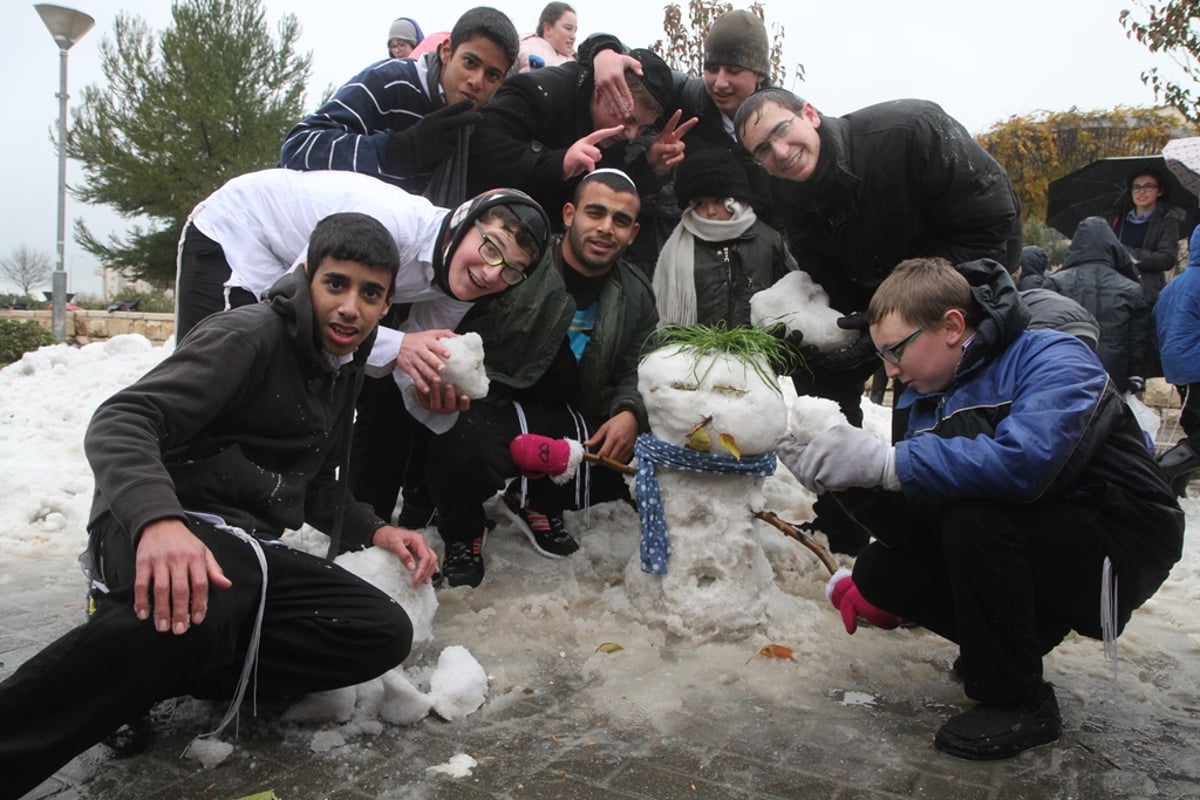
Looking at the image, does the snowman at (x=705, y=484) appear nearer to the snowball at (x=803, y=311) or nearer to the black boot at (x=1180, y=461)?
the snowball at (x=803, y=311)

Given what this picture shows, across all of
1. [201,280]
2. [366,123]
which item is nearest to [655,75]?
[366,123]

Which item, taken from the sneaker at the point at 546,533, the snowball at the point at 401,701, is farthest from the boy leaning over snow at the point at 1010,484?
the sneaker at the point at 546,533

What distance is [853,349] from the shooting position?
3.70 m

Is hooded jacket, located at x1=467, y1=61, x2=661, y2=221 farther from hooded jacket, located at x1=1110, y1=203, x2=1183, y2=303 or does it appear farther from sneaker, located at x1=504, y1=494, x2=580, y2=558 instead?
hooded jacket, located at x1=1110, y1=203, x2=1183, y2=303

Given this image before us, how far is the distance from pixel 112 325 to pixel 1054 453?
55.9ft

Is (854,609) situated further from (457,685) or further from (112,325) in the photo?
(112,325)

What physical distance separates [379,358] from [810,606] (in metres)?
1.71

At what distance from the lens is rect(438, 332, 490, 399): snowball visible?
3172 mm

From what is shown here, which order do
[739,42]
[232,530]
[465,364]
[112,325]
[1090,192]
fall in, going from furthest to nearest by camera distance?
[112,325], [1090,192], [739,42], [465,364], [232,530]

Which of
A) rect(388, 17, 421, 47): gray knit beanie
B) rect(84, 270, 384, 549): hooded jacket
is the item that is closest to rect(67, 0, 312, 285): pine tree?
rect(388, 17, 421, 47): gray knit beanie

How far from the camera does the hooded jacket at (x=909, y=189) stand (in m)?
3.29

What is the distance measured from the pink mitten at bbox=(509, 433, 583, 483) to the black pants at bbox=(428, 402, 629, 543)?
0.12m

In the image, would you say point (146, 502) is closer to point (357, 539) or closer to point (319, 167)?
point (357, 539)

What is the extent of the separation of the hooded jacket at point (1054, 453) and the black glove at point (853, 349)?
1111mm
